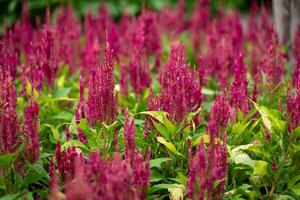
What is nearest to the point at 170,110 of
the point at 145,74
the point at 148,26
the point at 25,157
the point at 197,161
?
the point at 197,161

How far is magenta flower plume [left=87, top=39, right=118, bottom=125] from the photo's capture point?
2.97 meters

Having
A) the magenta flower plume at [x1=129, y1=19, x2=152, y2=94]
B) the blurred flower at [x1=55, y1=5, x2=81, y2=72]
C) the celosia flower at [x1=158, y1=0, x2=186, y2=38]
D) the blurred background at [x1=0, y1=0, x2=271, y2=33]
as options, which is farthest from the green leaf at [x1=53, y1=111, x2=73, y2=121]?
the blurred background at [x1=0, y1=0, x2=271, y2=33]

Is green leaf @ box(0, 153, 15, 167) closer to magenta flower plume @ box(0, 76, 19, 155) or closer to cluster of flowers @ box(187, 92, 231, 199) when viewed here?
magenta flower plume @ box(0, 76, 19, 155)

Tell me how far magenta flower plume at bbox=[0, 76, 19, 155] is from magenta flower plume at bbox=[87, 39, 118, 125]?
0.43 m

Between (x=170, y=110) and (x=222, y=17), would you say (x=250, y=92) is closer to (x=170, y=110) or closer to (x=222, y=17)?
(x=170, y=110)

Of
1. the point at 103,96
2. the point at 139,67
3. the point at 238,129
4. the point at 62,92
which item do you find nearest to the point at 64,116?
the point at 62,92

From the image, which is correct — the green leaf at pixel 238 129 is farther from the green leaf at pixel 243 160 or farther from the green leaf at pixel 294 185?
the green leaf at pixel 294 185

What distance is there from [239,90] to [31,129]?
1.29m

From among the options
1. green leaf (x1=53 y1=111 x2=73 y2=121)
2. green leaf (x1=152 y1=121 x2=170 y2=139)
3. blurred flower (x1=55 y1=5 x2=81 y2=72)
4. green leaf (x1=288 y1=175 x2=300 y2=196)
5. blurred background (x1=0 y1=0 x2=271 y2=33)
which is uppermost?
blurred background (x1=0 y1=0 x2=271 y2=33)

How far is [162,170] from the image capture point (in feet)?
10.8

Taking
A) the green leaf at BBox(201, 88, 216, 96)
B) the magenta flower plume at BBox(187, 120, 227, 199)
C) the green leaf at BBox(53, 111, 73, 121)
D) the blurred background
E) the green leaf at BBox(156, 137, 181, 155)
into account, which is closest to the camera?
the magenta flower plume at BBox(187, 120, 227, 199)

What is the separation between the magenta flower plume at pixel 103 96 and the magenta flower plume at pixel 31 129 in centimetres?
31

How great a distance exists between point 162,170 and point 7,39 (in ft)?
6.39

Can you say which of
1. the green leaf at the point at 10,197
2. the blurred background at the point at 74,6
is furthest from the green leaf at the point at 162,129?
the blurred background at the point at 74,6
